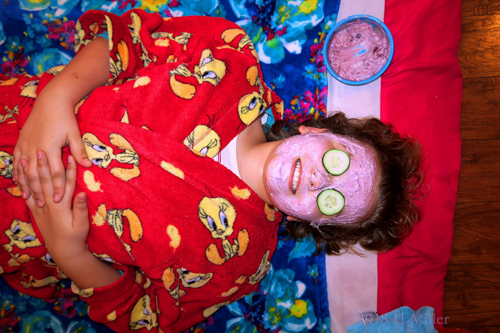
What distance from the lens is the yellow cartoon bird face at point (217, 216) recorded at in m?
1.09

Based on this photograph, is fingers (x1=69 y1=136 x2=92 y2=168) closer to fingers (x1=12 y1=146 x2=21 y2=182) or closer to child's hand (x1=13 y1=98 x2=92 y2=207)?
child's hand (x1=13 y1=98 x2=92 y2=207)

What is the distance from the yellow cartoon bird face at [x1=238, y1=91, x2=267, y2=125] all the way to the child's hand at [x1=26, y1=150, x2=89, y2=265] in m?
0.63

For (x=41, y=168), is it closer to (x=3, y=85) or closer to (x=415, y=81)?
(x=3, y=85)

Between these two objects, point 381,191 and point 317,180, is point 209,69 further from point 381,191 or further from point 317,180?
point 381,191

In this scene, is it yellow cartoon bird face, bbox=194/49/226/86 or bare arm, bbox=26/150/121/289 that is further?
yellow cartoon bird face, bbox=194/49/226/86

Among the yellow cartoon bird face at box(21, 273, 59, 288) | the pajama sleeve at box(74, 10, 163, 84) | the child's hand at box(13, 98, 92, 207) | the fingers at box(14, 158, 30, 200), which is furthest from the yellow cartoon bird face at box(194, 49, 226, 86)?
the yellow cartoon bird face at box(21, 273, 59, 288)

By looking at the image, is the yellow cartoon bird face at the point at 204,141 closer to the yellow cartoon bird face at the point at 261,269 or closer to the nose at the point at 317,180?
the nose at the point at 317,180

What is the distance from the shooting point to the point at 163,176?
106 centimetres

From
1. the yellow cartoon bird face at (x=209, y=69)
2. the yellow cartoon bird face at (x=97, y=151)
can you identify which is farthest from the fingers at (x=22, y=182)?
the yellow cartoon bird face at (x=209, y=69)

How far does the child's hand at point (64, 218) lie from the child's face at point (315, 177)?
65 centimetres

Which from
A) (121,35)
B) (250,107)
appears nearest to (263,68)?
(250,107)

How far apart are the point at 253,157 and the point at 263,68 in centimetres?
54

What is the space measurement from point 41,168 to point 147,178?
0.33 meters

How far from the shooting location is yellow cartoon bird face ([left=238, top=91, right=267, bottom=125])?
117 centimetres
